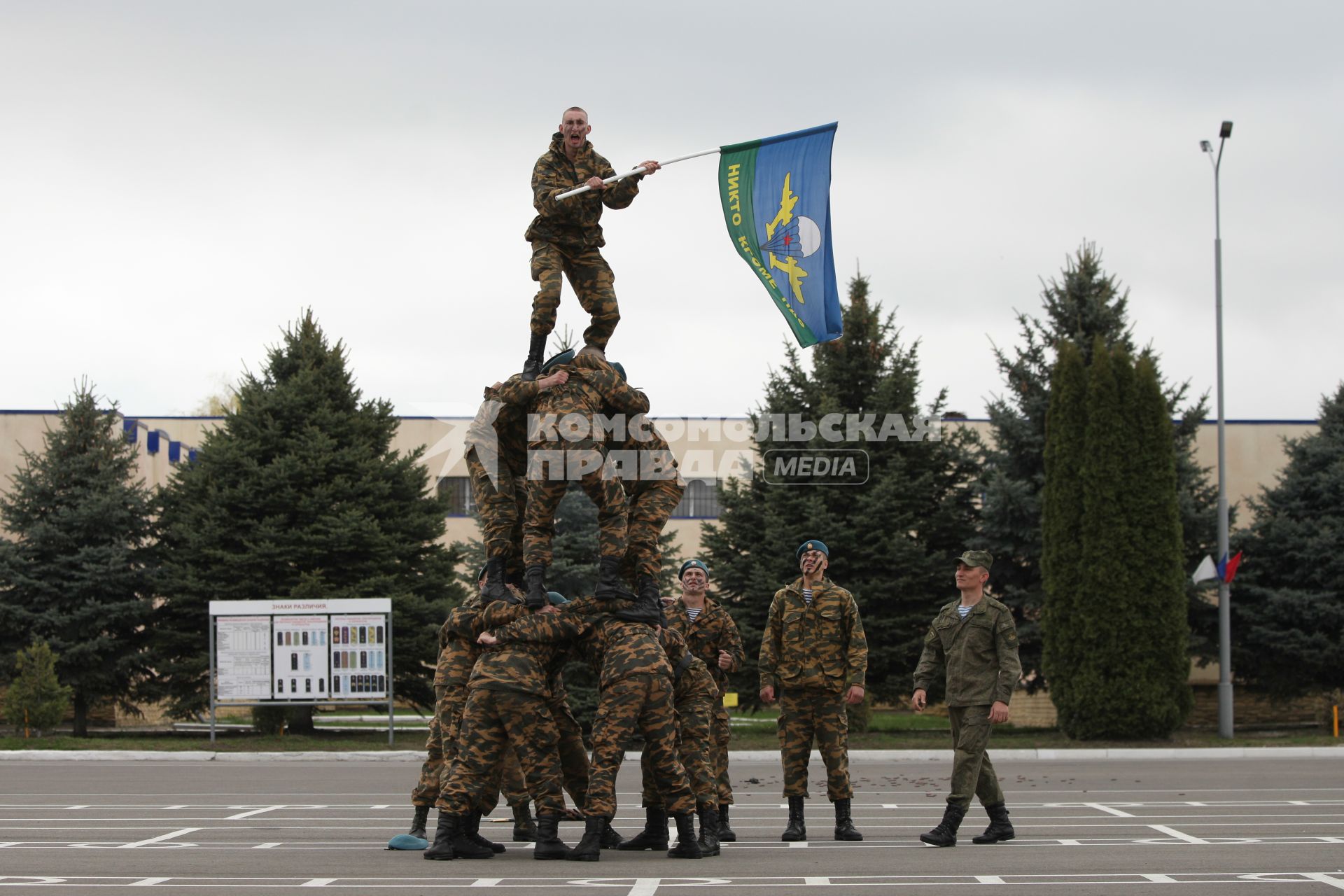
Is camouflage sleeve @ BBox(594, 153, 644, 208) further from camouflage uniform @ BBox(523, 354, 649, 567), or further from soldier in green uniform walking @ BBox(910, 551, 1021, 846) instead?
soldier in green uniform walking @ BBox(910, 551, 1021, 846)

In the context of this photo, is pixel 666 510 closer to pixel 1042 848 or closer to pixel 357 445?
pixel 1042 848

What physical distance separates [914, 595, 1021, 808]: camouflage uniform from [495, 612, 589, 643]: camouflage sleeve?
8.77 feet

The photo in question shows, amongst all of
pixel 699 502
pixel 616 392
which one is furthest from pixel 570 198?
pixel 699 502

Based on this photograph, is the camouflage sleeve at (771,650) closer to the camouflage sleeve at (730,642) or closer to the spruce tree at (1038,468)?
the camouflage sleeve at (730,642)

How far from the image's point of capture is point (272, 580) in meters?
25.4

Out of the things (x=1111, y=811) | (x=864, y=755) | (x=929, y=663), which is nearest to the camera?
(x=929, y=663)

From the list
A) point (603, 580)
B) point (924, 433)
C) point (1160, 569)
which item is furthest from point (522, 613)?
point (924, 433)

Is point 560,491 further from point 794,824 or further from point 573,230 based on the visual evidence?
point 794,824

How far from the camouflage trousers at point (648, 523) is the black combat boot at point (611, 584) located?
0.19 m

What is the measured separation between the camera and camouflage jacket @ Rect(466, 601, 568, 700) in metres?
8.48

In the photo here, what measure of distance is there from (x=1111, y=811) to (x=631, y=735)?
17.2ft

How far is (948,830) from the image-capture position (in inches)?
360

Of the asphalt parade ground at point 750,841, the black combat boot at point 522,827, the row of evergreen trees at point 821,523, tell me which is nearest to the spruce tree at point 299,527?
the row of evergreen trees at point 821,523

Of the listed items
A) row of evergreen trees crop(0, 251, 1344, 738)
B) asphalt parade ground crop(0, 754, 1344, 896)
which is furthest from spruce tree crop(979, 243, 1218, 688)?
asphalt parade ground crop(0, 754, 1344, 896)
